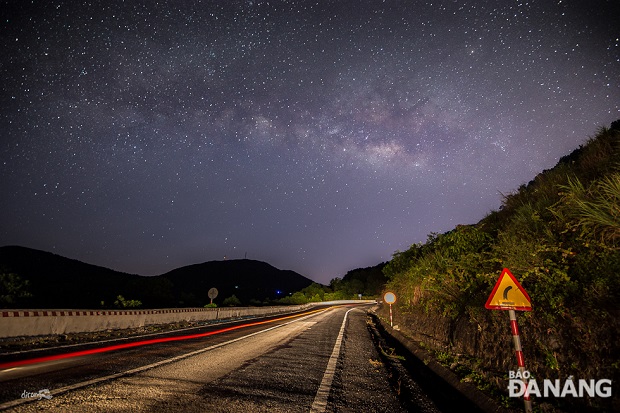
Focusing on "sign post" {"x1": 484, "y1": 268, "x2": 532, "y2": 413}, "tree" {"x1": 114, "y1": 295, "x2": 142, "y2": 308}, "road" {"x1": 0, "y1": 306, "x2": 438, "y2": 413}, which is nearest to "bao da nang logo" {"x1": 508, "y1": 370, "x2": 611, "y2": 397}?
"sign post" {"x1": 484, "y1": 268, "x2": 532, "y2": 413}

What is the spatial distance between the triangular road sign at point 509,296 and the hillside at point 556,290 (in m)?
0.73

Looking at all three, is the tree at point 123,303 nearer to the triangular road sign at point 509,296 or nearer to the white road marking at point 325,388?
the white road marking at point 325,388

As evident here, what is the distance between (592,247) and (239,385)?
18.6ft

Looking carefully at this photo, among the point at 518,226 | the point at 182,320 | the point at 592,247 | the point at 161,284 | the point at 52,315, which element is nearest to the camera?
the point at 592,247

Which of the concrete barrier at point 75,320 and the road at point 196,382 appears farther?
the concrete barrier at point 75,320

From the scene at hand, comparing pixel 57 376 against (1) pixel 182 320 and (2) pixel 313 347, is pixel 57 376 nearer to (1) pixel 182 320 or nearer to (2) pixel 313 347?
(2) pixel 313 347

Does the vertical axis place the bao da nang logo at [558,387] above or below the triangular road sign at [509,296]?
below

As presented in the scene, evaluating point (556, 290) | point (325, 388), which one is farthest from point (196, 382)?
point (556, 290)

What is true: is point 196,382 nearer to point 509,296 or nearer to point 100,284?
point 509,296

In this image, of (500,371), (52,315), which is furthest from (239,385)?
(52,315)

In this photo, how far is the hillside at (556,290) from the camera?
3.63 metres

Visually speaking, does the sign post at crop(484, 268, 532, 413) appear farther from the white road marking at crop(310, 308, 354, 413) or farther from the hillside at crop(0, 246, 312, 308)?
the hillside at crop(0, 246, 312, 308)

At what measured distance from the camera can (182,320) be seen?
687 inches

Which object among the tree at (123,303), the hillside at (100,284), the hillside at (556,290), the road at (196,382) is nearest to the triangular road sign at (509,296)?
the hillside at (556,290)
